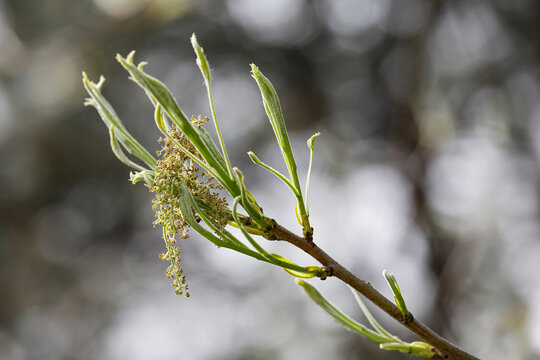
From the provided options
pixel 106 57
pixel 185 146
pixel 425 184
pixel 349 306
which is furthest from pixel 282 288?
pixel 185 146

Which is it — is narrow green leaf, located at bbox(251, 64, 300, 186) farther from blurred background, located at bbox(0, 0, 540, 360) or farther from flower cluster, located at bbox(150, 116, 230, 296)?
blurred background, located at bbox(0, 0, 540, 360)

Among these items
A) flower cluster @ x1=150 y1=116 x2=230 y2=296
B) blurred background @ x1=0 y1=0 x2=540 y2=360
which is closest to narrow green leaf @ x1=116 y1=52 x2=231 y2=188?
flower cluster @ x1=150 y1=116 x2=230 y2=296

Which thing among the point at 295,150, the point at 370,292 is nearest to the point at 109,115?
the point at 370,292

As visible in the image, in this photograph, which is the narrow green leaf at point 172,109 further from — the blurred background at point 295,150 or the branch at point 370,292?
the blurred background at point 295,150

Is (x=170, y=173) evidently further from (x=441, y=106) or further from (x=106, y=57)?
(x=106, y=57)

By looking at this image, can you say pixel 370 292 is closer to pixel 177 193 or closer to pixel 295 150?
pixel 177 193

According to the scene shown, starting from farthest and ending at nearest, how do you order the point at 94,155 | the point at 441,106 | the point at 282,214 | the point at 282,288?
the point at 94,155, the point at 282,288, the point at 441,106, the point at 282,214

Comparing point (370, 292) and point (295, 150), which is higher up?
point (295, 150)
